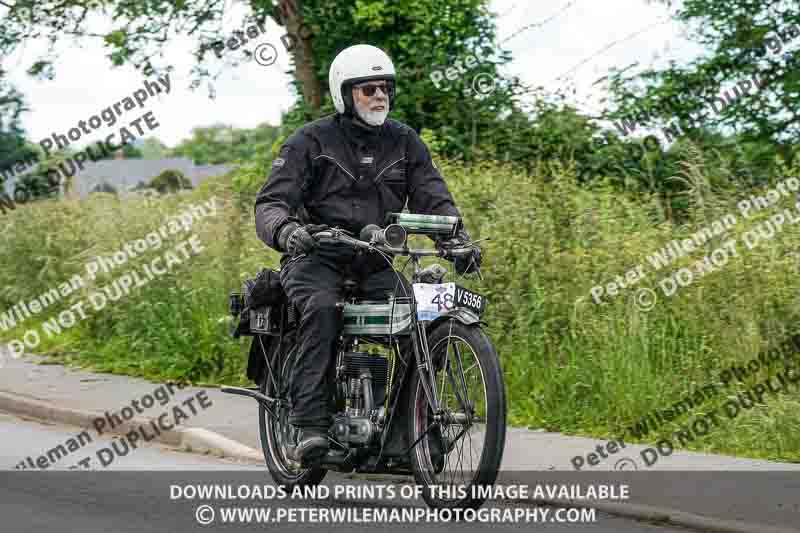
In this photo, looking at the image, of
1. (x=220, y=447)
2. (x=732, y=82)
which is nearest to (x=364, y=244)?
(x=220, y=447)

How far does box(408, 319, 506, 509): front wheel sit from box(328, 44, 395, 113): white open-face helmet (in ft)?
4.56

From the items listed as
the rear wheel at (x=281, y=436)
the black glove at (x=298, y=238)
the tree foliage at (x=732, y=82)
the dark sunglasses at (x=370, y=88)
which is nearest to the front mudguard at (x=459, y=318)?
the black glove at (x=298, y=238)

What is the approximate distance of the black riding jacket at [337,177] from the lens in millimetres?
7266

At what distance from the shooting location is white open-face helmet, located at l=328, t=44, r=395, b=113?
7.16m

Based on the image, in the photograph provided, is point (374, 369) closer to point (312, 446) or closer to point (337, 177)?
point (312, 446)

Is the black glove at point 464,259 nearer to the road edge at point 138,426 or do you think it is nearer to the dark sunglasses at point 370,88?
the dark sunglasses at point 370,88

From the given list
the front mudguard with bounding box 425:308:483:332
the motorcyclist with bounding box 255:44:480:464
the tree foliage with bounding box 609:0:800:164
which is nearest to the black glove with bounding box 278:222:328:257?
the motorcyclist with bounding box 255:44:480:464

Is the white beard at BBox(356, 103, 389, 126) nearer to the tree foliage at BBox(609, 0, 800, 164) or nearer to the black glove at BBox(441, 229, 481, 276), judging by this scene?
the black glove at BBox(441, 229, 481, 276)

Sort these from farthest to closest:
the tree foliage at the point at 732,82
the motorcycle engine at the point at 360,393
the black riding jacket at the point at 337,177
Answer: the tree foliage at the point at 732,82
the black riding jacket at the point at 337,177
the motorcycle engine at the point at 360,393

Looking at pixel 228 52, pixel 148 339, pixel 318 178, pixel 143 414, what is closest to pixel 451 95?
pixel 228 52

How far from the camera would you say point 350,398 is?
7.20m

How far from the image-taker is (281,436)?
7934 millimetres

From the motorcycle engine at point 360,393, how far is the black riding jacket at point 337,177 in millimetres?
706

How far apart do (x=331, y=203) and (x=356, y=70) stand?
72cm
